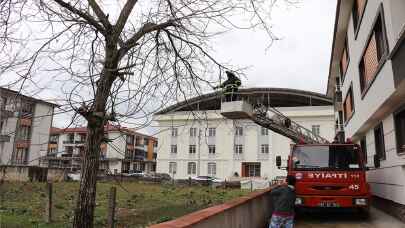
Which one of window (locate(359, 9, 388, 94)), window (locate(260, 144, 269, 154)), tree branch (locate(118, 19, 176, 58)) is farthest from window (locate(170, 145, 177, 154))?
tree branch (locate(118, 19, 176, 58))

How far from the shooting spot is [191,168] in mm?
61438

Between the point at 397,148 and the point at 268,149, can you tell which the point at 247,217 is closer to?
the point at 397,148

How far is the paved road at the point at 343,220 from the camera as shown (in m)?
11.0

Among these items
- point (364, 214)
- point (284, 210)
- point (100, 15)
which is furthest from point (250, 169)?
point (100, 15)

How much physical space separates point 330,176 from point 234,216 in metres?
6.09

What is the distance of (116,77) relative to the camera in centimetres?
662

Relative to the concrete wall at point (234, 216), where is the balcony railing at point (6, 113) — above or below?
above

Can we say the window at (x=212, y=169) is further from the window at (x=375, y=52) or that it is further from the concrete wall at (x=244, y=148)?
the window at (x=375, y=52)

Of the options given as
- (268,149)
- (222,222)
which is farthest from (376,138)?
(268,149)

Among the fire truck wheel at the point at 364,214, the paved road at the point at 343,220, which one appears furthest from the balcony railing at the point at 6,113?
the fire truck wheel at the point at 364,214

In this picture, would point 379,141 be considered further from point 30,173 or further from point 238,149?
point 238,149

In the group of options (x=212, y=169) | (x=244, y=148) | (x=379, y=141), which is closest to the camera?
(x=379, y=141)

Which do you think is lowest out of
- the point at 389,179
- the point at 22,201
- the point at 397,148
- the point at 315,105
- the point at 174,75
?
the point at 22,201

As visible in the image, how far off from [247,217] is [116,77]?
415 cm
